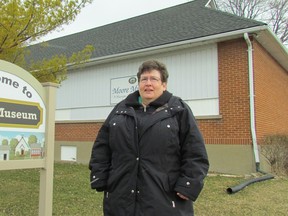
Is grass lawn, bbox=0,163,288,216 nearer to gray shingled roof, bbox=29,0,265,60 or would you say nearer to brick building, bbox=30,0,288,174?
brick building, bbox=30,0,288,174

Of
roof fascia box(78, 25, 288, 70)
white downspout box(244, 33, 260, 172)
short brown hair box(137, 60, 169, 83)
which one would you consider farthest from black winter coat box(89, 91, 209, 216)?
roof fascia box(78, 25, 288, 70)

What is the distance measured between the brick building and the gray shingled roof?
6 cm

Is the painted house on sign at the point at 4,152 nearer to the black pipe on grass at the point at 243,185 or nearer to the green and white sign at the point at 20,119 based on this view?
the green and white sign at the point at 20,119

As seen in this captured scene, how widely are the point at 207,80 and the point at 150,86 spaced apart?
804cm

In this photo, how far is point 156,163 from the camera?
105 inches

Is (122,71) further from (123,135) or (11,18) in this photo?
(123,135)

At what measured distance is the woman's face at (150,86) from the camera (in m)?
2.88

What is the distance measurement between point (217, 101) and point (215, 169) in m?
1.97

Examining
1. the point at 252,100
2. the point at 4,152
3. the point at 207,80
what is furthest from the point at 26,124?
the point at 207,80

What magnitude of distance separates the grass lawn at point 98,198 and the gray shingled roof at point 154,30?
4.54m

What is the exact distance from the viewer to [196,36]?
10.6 metres

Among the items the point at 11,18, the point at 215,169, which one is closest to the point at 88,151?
the point at 215,169

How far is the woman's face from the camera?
9.45 feet

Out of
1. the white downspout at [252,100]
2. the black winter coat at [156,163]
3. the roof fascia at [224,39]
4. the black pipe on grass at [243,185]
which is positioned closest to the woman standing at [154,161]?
the black winter coat at [156,163]
